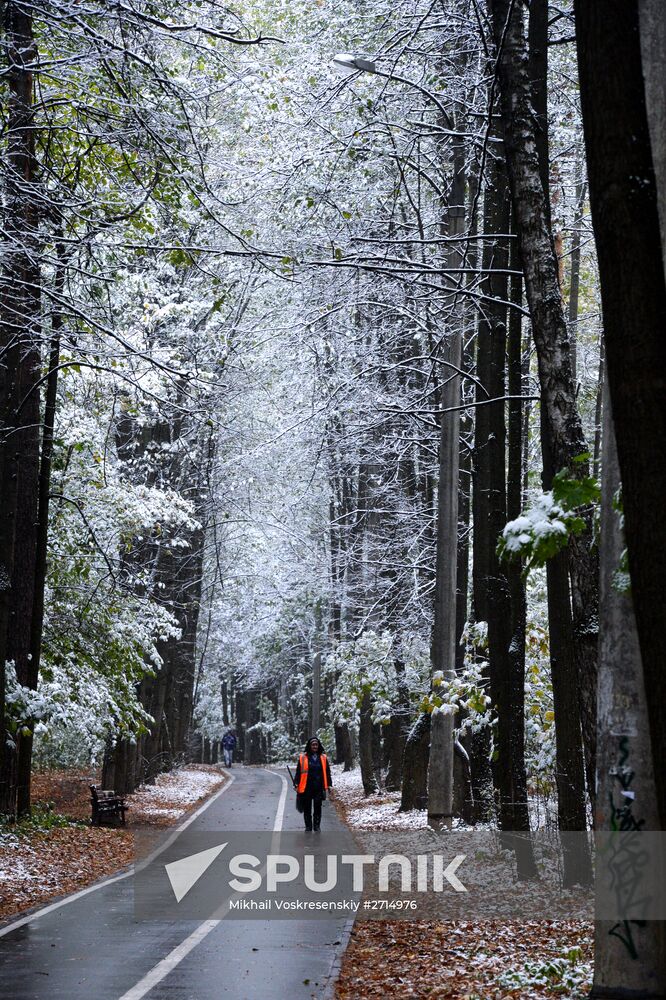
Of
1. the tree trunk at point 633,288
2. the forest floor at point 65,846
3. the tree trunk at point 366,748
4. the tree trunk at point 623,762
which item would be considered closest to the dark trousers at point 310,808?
the forest floor at point 65,846

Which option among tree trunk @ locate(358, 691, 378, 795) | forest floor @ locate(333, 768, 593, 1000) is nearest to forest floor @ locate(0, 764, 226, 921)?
forest floor @ locate(333, 768, 593, 1000)

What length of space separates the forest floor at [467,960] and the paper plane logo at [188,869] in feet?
11.5

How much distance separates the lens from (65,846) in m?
17.4

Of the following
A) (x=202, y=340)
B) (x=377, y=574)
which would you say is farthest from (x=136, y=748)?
(x=202, y=340)

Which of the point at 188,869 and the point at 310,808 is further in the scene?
the point at 310,808

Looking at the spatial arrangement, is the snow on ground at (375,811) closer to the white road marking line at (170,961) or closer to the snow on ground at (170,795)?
the snow on ground at (170,795)

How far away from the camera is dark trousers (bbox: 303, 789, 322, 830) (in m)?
20.5

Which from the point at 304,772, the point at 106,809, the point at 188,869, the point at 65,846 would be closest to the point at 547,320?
the point at 188,869

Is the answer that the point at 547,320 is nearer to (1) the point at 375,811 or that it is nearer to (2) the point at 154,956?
(2) the point at 154,956

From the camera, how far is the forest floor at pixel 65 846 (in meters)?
13.8

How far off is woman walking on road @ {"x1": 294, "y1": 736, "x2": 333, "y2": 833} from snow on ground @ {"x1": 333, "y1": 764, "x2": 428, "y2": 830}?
1.20 metres

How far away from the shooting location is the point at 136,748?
29359mm

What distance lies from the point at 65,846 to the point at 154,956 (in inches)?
320

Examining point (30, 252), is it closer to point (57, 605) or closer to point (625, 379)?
point (625, 379)
